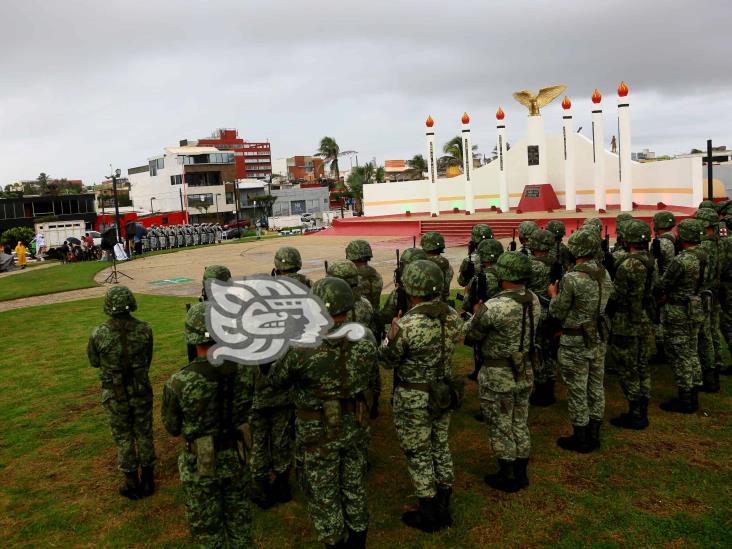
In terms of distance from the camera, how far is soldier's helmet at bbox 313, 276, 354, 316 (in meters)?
4.02

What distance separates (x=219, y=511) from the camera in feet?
12.8

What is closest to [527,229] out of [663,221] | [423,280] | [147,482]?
[663,221]

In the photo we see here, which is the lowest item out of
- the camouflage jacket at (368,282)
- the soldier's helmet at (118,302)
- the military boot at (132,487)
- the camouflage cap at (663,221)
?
the military boot at (132,487)

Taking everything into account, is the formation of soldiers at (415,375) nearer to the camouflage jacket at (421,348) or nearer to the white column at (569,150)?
the camouflage jacket at (421,348)

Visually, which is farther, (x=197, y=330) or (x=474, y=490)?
(x=474, y=490)

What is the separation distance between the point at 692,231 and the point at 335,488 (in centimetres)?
542

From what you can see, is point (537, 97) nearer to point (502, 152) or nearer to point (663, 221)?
point (502, 152)

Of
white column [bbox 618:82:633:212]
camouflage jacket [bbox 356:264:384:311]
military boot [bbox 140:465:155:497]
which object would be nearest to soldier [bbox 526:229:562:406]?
camouflage jacket [bbox 356:264:384:311]

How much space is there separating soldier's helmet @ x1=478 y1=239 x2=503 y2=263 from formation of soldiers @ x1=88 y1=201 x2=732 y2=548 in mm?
18

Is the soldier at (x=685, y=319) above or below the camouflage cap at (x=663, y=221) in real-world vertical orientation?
below

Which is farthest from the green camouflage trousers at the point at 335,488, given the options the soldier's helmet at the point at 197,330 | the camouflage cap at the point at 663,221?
the camouflage cap at the point at 663,221

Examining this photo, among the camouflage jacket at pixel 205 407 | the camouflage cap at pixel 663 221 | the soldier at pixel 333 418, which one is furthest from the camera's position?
the camouflage cap at pixel 663 221

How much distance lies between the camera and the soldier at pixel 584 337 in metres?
5.60

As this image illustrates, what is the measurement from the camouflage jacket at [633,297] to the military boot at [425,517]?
10.1ft
